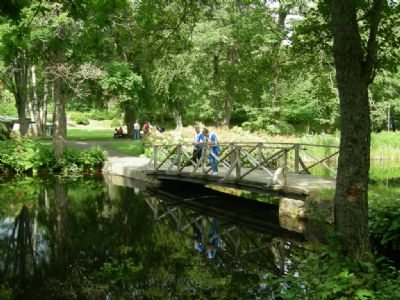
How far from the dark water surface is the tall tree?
3070 millimetres

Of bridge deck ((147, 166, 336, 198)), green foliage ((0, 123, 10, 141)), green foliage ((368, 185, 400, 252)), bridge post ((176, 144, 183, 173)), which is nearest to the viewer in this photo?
green foliage ((368, 185, 400, 252))

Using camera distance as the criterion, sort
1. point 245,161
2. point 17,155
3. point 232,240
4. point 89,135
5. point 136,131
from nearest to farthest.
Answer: point 232,240
point 245,161
point 17,155
point 136,131
point 89,135

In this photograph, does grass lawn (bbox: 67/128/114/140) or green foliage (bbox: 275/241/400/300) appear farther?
grass lawn (bbox: 67/128/114/140)

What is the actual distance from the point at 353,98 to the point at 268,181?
7.80 meters

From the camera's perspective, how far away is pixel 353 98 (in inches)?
179

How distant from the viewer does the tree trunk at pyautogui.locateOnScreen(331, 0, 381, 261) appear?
4.50m

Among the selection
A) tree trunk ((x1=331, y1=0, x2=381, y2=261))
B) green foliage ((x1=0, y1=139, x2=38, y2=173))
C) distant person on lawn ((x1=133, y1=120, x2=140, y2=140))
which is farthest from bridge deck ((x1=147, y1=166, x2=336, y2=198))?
distant person on lawn ((x1=133, y1=120, x2=140, y2=140))

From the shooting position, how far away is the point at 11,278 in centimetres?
801

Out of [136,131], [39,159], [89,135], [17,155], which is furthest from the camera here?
[89,135]

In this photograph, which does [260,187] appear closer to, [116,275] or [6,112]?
[116,275]

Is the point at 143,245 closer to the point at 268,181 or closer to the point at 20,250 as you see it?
the point at 20,250

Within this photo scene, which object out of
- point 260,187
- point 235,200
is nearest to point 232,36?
point 235,200

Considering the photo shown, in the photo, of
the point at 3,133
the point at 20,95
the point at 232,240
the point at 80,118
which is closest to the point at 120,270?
the point at 232,240

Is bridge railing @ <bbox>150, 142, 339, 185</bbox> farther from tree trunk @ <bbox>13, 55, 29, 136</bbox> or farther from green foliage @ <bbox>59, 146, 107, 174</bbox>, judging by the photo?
tree trunk @ <bbox>13, 55, 29, 136</bbox>
